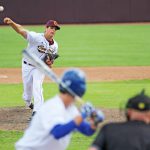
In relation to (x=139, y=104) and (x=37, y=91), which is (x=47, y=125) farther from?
(x=37, y=91)

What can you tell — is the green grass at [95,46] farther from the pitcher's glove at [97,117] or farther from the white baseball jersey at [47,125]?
the pitcher's glove at [97,117]

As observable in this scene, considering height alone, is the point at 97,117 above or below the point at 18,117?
above

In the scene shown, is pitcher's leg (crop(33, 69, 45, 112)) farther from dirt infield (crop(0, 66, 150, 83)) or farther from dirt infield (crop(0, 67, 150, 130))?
dirt infield (crop(0, 66, 150, 83))

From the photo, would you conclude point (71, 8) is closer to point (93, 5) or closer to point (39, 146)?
point (93, 5)

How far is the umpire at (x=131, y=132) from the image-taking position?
4.74 meters

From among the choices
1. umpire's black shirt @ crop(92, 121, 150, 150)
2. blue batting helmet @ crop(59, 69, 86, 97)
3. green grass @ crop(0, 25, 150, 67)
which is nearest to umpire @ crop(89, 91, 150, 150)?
umpire's black shirt @ crop(92, 121, 150, 150)

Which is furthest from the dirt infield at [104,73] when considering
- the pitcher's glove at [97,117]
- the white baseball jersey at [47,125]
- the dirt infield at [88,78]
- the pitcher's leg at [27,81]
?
the pitcher's glove at [97,117]

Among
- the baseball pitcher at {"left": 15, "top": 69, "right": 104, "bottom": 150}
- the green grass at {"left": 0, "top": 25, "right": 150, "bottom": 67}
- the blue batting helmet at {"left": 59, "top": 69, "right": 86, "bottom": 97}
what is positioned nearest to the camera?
the baseball pitcher at {"left": 15, "top": 69, "right": 104, "bottom": 150}

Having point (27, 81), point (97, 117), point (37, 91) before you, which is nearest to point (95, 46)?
point (27, 81)

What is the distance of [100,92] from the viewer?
15.4m

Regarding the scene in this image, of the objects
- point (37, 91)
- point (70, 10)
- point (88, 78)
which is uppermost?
point (70, 10)

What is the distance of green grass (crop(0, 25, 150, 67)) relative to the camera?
2389 centimetres

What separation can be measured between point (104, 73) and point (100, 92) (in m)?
4.58

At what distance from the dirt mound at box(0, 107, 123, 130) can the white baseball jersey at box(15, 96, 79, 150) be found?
5767mm
